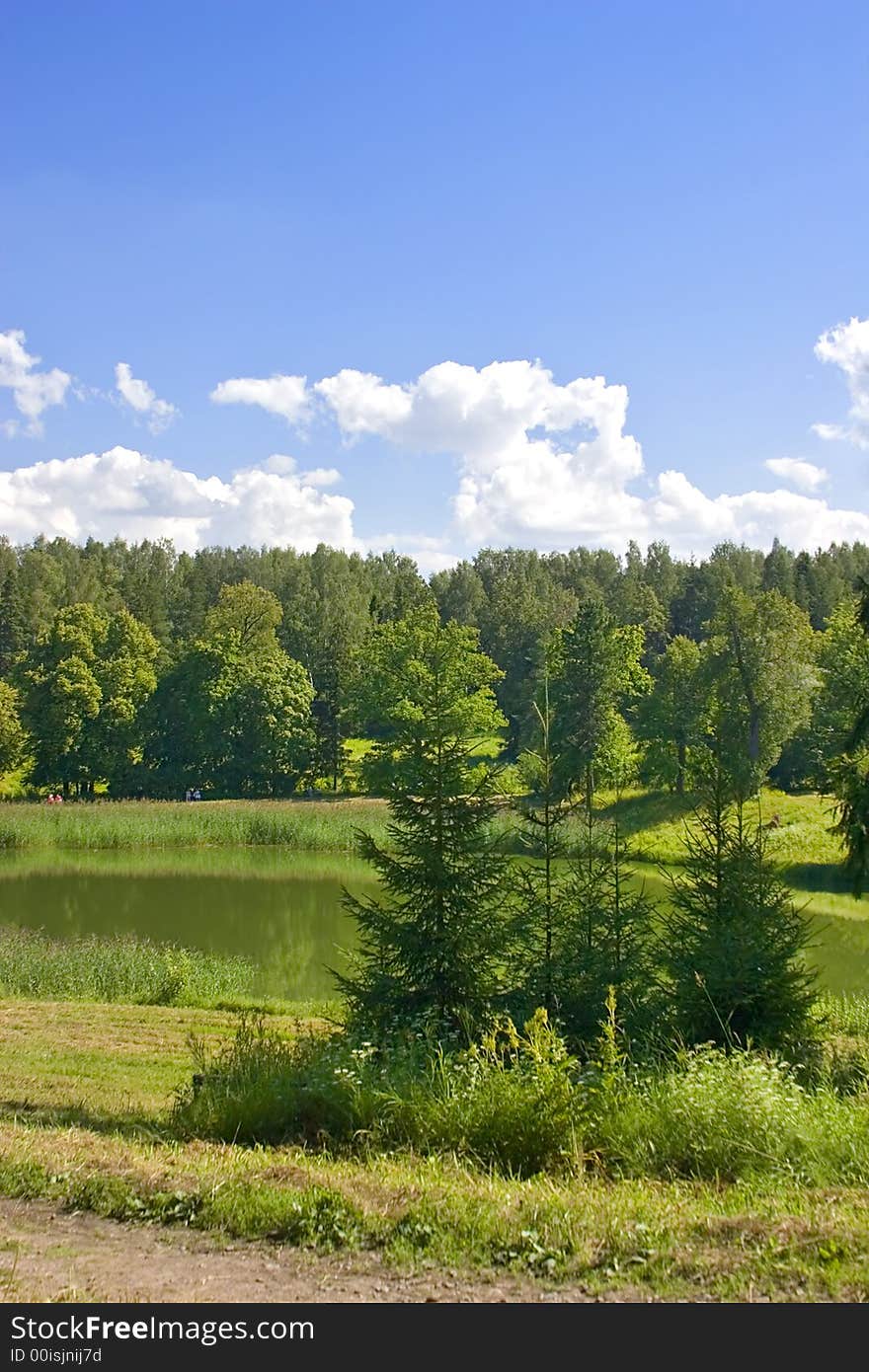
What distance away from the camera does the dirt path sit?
177 inches

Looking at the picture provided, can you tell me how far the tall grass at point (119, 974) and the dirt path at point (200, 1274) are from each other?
1315 centimetres

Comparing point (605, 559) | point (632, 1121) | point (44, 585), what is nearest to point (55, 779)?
point (44, 585)

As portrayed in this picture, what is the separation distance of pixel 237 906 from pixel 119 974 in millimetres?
10151

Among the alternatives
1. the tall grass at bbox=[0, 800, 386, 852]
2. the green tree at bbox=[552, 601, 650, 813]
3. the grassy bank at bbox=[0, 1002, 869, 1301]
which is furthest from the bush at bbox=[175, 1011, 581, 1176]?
the green tree at bbox=[552, 601, 650, 813]

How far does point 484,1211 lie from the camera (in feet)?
17.0

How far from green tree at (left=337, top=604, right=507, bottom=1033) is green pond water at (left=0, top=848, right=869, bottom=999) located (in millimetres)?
7231

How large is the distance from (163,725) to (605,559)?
217 feet

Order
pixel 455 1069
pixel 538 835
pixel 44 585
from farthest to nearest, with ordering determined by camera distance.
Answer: pixel 44 585
pixel 538 835
pixel 455 1069

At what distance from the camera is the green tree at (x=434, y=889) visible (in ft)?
33.4

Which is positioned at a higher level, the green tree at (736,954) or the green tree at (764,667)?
the green tree at (764,667)

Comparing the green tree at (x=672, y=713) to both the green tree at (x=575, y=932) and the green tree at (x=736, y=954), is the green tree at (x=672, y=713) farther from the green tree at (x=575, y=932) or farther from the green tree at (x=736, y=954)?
the green tree at (x=575, y=932)

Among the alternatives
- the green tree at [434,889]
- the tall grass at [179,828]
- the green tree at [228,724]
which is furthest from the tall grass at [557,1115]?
the green tree at [228,724]
